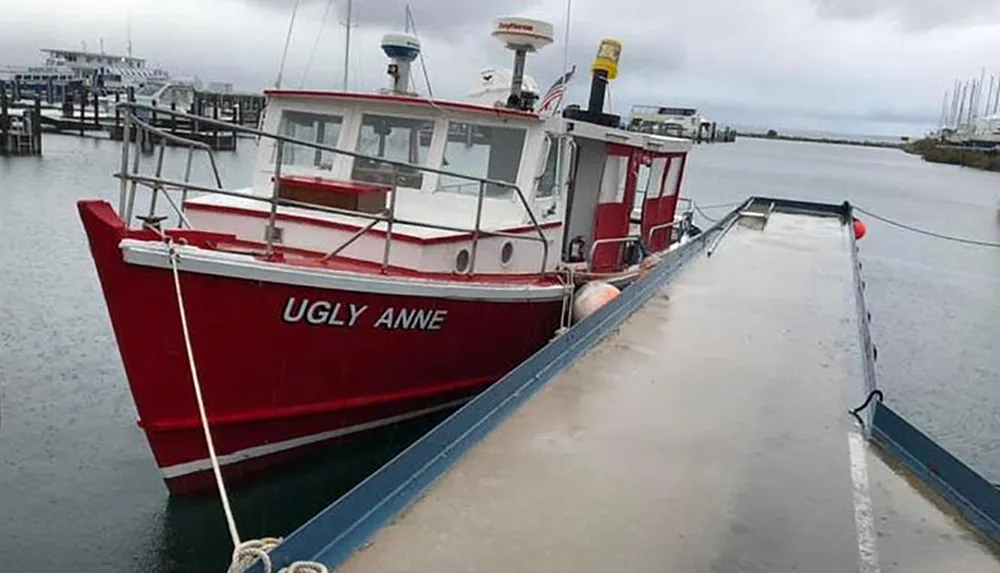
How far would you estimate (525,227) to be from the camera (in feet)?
27.3

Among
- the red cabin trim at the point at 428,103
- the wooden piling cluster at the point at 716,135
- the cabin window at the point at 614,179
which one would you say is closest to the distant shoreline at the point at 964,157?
the wooden piling cluster at the point at 716,135

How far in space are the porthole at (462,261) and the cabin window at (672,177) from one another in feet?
18.4

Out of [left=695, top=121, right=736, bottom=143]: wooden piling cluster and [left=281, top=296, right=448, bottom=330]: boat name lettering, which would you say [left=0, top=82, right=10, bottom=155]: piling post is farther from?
[left=695, top=121, right=736, bottom=143]: wooden piling cluster

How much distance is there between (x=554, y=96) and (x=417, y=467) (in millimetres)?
6220

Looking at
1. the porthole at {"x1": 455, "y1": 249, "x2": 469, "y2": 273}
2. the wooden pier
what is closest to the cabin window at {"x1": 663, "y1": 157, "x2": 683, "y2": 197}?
the porthole at {"x1": 455, "y1": 249, "x2": 469, "y2": 273}

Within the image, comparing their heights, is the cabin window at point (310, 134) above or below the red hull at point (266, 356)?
above

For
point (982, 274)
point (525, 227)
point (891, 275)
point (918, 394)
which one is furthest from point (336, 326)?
point (982, 274)

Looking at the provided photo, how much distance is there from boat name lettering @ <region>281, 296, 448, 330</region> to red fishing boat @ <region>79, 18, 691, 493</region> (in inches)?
0.6

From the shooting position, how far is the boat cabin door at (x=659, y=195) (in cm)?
1190

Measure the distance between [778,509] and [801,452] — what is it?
88cm

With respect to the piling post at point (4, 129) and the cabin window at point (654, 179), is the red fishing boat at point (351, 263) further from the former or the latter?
the piling post at point (4, 129)

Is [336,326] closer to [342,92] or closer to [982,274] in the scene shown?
[342,92]

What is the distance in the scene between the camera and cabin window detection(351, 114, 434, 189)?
27.7ft

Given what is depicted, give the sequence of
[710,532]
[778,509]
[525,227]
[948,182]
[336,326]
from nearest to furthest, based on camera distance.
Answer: [710,532], [778,509], [336,326], [525,227], [948,182]
